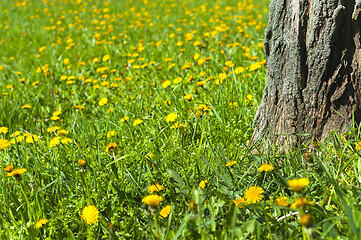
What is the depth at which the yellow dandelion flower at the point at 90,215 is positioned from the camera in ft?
5.35

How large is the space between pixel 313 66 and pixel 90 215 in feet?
4.45

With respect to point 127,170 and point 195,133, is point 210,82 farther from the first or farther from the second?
point 127,170

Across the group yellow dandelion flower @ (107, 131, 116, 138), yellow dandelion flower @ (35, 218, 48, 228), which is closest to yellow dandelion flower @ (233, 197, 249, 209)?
yellow dandelion flower @ (35, 218, 48, 228)

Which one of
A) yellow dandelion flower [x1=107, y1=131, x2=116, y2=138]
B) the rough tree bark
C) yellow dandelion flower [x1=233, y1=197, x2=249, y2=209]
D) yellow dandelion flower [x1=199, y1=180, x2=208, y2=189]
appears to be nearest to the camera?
yellow dandelion flower [x1=233, y1=197, x2=249, y2=209]

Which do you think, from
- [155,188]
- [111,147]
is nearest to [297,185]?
[155,188]

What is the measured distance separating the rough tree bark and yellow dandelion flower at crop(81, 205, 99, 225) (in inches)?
41.3

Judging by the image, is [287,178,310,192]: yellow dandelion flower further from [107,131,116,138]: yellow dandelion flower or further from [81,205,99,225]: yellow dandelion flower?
[107,131,116,138]: yellow dandelion flower

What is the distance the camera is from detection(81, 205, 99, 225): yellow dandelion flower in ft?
5.35

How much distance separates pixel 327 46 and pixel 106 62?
3126mm

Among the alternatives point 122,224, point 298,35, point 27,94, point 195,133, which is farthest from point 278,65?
point 27,94

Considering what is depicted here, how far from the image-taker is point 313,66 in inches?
76.3

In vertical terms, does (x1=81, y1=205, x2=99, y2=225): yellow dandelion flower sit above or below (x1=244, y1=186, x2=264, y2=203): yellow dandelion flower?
below

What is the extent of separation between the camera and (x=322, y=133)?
2.07 m

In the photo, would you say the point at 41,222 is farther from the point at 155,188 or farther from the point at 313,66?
the point at 313,66
